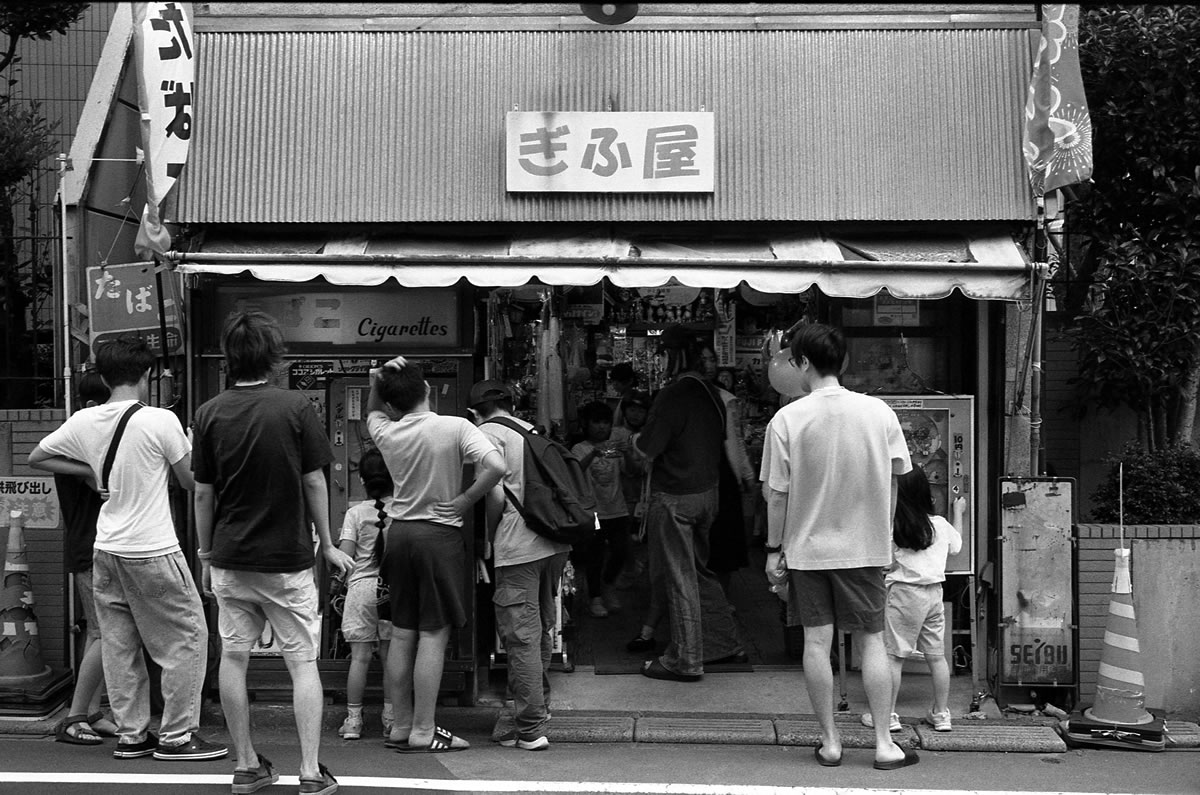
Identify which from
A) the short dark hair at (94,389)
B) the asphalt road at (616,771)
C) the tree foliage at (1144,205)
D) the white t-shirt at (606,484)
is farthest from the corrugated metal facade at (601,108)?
the asphalt road at (616,771)

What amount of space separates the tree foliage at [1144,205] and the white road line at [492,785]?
3.26 meters

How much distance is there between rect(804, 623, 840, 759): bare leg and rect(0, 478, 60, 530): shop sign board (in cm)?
425

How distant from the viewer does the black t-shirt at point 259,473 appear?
16.7 ft

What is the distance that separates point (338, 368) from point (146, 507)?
5.86ft

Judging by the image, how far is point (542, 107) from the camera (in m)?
7.14

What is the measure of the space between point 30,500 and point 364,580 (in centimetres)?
209

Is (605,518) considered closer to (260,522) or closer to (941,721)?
(941,721)

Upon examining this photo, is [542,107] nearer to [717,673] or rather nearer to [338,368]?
[338,368]

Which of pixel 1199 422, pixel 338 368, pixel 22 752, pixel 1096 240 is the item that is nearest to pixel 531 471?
pixel 338 368

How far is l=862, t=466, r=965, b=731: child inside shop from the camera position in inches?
245

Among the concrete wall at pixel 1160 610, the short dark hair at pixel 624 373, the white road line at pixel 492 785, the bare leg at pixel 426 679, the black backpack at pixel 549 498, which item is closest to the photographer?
the white road line at pixel 492 785

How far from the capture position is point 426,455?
5727mm

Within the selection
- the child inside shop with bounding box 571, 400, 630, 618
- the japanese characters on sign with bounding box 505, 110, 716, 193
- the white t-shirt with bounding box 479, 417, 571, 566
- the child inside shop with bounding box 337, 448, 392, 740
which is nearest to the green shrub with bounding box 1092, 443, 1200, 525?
the japanese characters on sign with bounding box 505, 110, 716, 193

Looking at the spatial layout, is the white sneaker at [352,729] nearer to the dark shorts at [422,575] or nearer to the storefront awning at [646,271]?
the dark shorts at [422,575]
